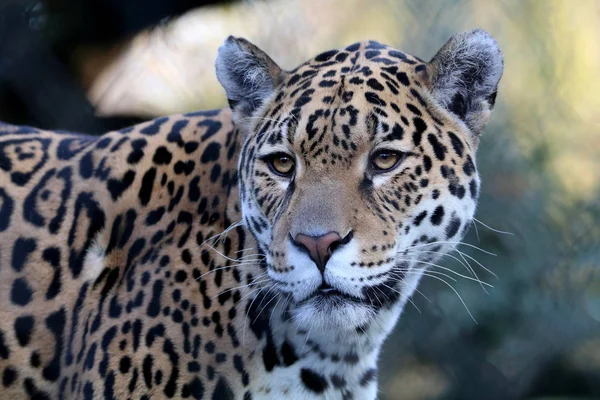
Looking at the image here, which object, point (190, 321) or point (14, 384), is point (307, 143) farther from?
point (14, 384)

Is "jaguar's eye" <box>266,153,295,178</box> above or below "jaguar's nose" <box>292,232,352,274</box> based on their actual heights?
above

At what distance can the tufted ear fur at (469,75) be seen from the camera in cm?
334

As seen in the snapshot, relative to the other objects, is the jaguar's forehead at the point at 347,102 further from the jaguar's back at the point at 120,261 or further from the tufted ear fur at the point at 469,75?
the jaguar's back at the point at 120,261

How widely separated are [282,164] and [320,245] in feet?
1.74

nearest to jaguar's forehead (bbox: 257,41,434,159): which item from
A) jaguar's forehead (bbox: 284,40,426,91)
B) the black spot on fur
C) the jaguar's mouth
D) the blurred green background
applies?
jaguar's forehead (bbox: 284,40,426,91)

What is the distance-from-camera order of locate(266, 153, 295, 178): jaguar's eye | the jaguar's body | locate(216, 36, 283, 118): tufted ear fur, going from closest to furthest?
the jaguar's body, locate(266, 153, 295, 178): jaguar's eye, locate(216, 36, 283, 118): tufted ear fur

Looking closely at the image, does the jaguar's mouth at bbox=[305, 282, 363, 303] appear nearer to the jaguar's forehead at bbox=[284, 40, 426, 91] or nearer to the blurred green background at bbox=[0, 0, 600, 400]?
the jaguar's forehead at bbox=[284, 40, 426, 91]

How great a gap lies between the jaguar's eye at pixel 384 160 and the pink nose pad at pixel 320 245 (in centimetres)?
41

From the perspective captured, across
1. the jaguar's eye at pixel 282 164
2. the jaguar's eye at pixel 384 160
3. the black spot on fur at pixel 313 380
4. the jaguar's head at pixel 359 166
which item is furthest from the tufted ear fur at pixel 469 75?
the black spot on fur at pixel 313 380

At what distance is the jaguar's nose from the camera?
2.82 meters

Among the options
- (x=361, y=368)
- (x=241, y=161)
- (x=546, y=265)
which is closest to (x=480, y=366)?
(x=546, y=265)

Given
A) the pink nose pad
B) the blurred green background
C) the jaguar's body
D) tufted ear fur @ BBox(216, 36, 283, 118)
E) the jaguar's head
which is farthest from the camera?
the blurred green background

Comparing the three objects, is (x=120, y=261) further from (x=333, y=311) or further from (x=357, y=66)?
(x=357, y=66)

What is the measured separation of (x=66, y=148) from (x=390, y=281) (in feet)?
5.50
